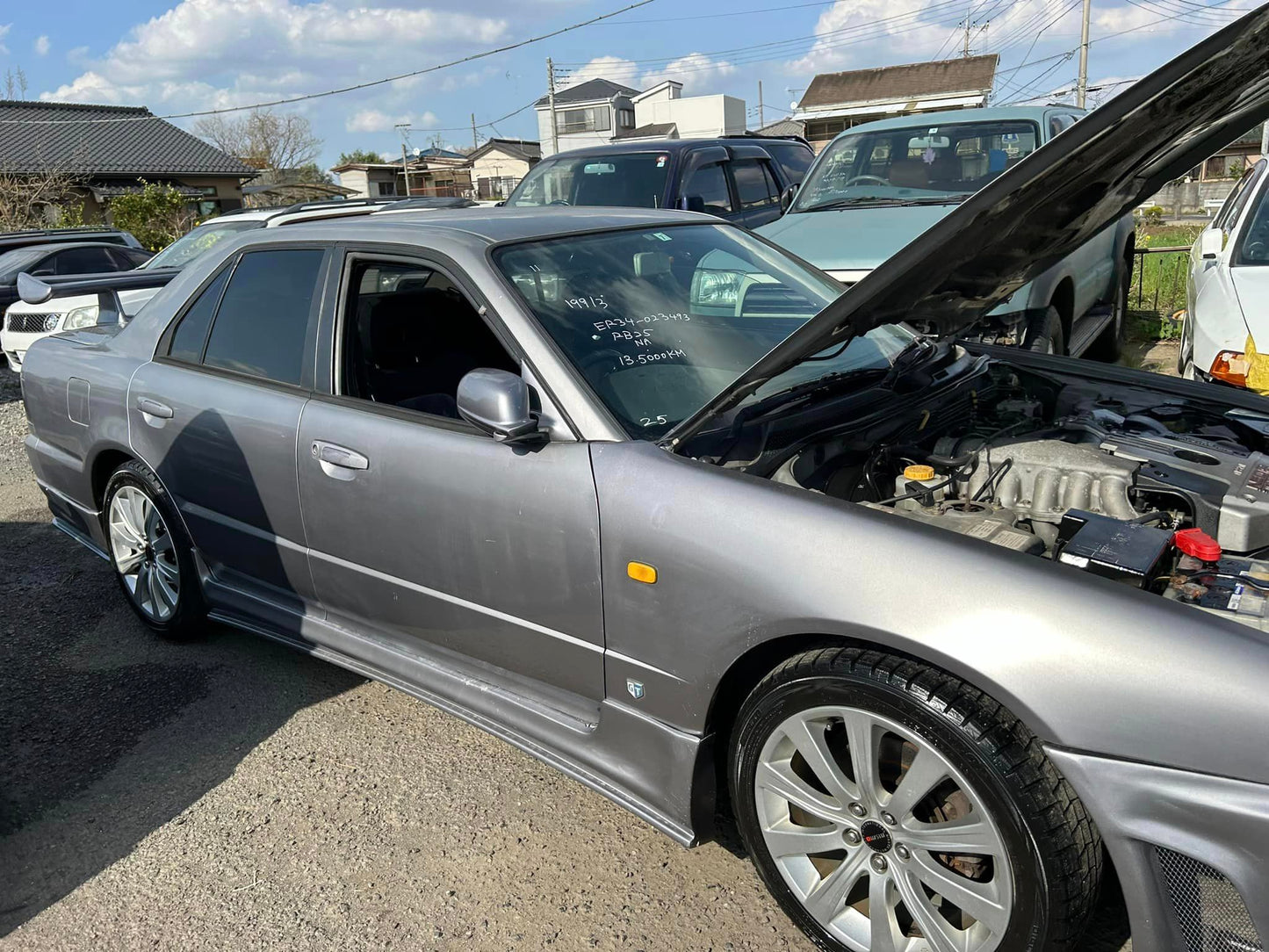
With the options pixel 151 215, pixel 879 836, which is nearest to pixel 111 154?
pixel 151 215

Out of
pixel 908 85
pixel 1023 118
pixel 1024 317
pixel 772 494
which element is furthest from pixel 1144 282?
pixel 908 85

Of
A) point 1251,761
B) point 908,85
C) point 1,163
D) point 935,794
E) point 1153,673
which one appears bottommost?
point 935,794

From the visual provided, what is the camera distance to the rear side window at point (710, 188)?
8297 mm

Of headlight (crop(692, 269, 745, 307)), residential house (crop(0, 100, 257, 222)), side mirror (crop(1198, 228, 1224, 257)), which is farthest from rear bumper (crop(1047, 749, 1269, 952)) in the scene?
residential house (crop(0, 100, 257, 222))

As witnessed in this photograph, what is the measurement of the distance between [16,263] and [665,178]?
945cm

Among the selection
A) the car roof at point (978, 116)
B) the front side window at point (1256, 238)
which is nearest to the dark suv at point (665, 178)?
the car roof at point (978, 116)

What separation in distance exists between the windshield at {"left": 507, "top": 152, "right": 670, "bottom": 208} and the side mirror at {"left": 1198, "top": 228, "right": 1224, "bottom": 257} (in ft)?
13.1

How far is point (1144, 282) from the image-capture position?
36.1 feet

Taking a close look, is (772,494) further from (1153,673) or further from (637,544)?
(1153,673)

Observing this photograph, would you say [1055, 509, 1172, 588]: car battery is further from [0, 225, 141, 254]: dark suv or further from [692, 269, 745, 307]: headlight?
[0, 225, 141, 254]: dark suv

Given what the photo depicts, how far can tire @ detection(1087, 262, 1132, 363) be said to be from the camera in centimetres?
740

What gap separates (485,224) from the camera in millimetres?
3094

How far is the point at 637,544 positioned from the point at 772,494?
1.15 ft

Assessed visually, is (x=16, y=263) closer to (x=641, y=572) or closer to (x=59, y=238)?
(x=59, y=238)
